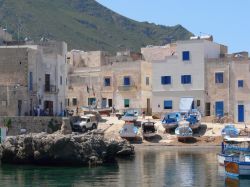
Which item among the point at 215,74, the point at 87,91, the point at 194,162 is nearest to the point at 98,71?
the point at 87,91

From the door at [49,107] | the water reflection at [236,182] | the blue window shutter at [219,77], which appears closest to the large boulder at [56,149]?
the water reflection at [236,182]

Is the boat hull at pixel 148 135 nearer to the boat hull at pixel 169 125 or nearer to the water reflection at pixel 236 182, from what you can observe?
the boat hull at pixel 169 125

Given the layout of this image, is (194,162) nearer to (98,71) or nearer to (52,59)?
(52,59)

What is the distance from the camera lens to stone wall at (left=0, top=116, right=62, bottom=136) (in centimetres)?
6425

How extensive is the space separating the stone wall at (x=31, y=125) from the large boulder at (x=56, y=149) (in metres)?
15.4

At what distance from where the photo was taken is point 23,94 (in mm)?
68250

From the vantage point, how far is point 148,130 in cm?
6681

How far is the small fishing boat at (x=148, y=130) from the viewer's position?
66.6 m

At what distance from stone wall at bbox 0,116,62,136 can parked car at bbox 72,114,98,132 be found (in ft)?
9.60

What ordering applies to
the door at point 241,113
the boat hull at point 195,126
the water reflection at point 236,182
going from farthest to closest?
the door at point 241,113
the boat hull at point 195,126
the water reflection at point 236,182

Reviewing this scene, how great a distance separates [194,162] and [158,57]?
133 ft

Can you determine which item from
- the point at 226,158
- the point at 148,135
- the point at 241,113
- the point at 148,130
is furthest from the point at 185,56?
the point at 226,158

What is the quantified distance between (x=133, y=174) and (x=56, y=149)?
7.12 meters

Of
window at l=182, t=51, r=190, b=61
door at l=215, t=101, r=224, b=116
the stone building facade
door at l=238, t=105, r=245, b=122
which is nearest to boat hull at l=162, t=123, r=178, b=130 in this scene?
door at l=215, t=101, r=224, b=116
